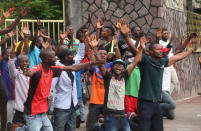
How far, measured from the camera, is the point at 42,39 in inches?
287

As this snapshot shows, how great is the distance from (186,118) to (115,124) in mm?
4066

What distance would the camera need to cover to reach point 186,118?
8.63 m

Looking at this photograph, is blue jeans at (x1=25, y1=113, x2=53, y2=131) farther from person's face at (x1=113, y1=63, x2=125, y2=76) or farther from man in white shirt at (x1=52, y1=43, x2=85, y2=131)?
person's face at (x1=113, y1=63, x2=125, y2=76)

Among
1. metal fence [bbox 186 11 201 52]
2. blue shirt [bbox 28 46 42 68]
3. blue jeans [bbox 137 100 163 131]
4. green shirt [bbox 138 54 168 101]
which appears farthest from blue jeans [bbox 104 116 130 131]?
metal fence [bbox 186 11 201 52]

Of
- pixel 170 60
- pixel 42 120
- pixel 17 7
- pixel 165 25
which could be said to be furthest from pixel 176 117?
pixel 17 7

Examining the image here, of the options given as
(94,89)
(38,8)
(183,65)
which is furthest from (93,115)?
(38,8)

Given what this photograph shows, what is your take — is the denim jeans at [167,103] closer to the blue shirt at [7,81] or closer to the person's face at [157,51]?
the person's face at [157,51]

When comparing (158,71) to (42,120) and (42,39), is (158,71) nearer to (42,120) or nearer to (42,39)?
(42,120)

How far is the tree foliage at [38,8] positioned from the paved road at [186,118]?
552 cm

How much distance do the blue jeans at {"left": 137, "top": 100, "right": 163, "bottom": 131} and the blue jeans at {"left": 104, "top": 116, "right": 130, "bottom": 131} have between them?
360mm

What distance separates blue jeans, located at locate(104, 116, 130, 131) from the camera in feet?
16.5

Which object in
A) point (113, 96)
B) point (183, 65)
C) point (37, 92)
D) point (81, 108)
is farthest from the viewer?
point (183, 65)

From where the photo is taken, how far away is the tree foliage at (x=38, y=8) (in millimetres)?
12883

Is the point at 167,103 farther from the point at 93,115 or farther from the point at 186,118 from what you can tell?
the point at 93,115
